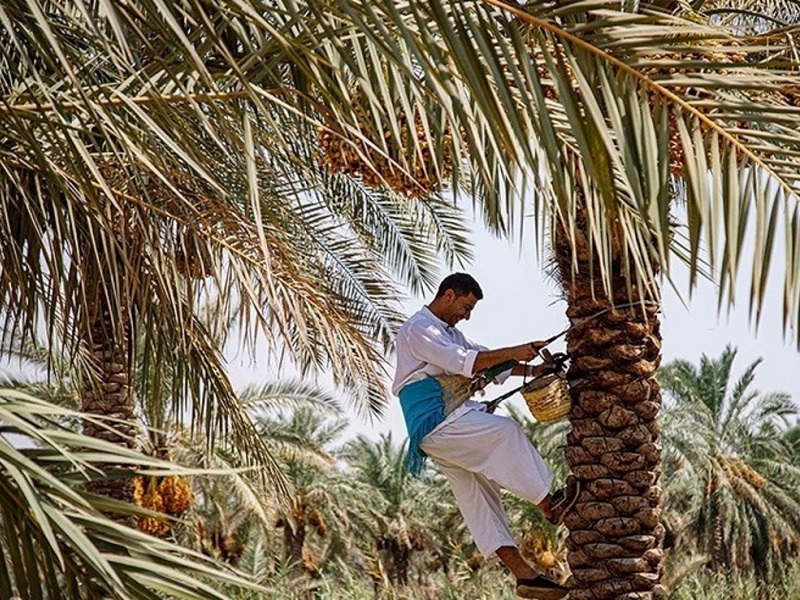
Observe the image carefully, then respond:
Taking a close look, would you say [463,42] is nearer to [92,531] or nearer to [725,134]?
A: [725,134]

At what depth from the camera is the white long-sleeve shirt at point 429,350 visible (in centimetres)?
666

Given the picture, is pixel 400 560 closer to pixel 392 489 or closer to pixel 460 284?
pixel 392 489

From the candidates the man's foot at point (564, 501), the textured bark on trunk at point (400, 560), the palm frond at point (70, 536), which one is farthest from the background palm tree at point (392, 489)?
the palm frond at point (70, 536)

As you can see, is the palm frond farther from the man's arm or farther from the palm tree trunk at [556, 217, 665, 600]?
the palm tree trunk at [556, 217, 665, 600]

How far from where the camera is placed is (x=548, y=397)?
6934 mm

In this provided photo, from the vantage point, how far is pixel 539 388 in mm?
6840

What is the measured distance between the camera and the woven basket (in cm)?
680

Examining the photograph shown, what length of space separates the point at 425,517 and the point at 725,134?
29.1m

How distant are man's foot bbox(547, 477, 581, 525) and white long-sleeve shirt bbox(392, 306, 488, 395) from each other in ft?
2.88

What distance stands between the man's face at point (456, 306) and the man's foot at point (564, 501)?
3.41ft

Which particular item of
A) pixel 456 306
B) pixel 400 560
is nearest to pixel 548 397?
pixel 456 306

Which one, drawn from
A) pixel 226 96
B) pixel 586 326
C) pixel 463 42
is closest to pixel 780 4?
pixel 586 326

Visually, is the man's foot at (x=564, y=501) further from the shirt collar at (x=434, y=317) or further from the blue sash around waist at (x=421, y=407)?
the shirt collar at (x=434, y=317)

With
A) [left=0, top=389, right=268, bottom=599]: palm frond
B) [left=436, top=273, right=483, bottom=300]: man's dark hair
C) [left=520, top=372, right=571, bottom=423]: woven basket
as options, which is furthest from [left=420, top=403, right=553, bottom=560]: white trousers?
[left=0, top=389, right=268, bottom=599]: palm frond
